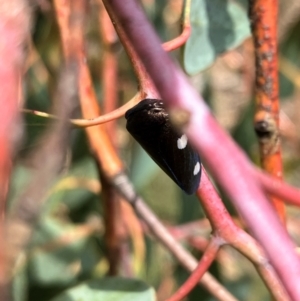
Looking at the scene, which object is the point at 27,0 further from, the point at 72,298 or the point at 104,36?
the point at 104,36

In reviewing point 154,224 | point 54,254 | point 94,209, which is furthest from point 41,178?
point 94,209

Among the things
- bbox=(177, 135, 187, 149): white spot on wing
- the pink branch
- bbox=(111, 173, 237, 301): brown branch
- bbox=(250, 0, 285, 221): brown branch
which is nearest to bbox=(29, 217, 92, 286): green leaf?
bbox=(111, 173, 237, 301): brown branch

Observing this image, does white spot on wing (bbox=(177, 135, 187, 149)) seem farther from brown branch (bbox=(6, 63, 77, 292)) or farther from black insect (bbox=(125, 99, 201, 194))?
brown branch (bbox=(6, 63, 77, 292))

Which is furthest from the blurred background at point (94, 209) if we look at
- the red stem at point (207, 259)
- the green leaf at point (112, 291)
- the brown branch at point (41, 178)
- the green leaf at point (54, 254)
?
the brown branch at point (41, 178)

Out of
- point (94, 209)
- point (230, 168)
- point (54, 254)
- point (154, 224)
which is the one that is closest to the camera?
point (230, 168)

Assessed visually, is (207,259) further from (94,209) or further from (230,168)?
(94,209)

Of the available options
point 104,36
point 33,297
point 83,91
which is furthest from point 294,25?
point 33,297

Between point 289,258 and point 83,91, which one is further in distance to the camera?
point 83,91
